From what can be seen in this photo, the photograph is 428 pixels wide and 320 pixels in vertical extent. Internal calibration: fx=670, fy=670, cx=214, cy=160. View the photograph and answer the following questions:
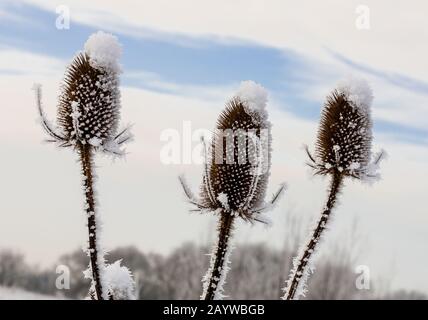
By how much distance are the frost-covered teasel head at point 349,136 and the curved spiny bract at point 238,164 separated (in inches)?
21.2

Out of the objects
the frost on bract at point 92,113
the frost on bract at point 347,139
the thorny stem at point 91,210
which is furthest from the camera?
the frost on bract at point 347,139

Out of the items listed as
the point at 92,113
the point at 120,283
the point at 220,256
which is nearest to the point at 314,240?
the point at 220,256

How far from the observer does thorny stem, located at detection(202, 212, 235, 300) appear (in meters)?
3.32

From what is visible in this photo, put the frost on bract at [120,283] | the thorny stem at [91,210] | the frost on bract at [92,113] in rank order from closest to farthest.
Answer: the thorny stem at [91,210] → the frost on bract at [92,113] → the frost on bract at [120,283]

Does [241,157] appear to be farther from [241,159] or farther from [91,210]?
[91,210]

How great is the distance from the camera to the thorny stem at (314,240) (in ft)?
11.4

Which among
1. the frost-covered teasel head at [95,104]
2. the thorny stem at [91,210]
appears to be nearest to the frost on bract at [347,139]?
the frost-covered teasel head at [95,104]

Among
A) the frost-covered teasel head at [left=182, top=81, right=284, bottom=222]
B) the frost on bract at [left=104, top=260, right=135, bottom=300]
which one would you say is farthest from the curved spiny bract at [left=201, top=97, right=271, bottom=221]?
the frost on bract at [left=104, top=260, right=135, bottom=300]

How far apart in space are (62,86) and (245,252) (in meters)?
18.0

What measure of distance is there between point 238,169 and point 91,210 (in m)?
0.80

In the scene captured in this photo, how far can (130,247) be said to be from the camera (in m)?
22.9

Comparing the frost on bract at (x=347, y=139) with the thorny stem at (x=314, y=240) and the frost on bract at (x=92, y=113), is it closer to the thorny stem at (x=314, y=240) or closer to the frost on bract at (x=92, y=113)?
the thorny stem at (x=314, y=240)

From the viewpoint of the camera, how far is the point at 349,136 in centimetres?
394
